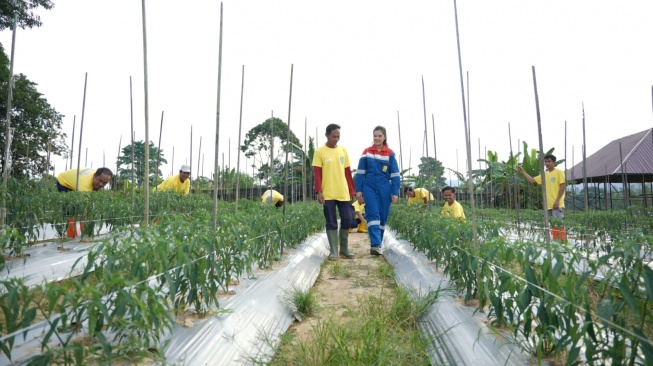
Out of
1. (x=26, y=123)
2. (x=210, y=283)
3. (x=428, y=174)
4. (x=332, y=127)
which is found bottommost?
(x=210, y=283)

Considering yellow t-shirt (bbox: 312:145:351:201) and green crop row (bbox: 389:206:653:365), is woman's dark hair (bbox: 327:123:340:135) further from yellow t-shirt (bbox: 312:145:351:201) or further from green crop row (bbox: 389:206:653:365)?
green crop row (bbox: 389:206:653:365)

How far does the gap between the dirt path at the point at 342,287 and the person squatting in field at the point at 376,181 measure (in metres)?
0.44

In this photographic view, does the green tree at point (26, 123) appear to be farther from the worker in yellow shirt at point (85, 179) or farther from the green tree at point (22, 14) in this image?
the worker in yellow shirt at point (85, 179)

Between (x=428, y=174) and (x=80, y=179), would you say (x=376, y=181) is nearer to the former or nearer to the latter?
(x=428, y=174)

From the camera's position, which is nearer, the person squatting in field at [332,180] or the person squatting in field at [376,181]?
the person squatting in field at [332,180]

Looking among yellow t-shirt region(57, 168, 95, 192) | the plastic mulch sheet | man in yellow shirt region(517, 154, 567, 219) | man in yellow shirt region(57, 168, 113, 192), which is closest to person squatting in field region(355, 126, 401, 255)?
the plastic mulch sheet

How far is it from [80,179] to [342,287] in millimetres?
6208

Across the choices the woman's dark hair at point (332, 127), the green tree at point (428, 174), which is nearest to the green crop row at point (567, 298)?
the woman's dark hair at point (332, 127)

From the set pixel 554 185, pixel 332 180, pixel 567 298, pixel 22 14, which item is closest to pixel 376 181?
pixel 332 180

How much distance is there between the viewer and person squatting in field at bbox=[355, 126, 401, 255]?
5141 millimetres

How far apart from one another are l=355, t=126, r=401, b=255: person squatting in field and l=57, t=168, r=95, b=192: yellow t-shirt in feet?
17.7

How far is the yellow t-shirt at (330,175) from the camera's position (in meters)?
4.93

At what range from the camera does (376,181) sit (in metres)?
5.24

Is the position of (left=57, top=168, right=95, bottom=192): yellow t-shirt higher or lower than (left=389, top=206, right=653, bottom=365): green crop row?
higher
